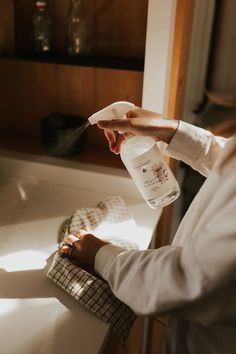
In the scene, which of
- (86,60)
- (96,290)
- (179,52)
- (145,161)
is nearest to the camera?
(96,290)

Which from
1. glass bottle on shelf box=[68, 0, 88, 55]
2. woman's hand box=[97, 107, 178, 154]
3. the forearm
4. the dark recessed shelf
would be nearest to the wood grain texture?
the dark recessed shelf

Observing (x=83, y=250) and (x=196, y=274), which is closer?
(x=196, y=274)

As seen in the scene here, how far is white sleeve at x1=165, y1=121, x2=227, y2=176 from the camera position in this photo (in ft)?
3.35

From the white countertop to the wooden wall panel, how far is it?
0.20 metres

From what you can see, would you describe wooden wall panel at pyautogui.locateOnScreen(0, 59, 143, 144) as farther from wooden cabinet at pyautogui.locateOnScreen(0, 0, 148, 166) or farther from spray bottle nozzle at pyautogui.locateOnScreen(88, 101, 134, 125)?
spray bottle nozzle at pyautogui.locateOnScreen(88, 101, 134, 125)

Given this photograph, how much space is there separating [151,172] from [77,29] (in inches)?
27.1

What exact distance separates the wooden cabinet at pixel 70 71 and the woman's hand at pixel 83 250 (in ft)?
1.70

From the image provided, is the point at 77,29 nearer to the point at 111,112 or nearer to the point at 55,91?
the point at 55,91

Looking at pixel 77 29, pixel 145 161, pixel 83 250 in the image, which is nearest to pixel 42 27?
pixel 77 29

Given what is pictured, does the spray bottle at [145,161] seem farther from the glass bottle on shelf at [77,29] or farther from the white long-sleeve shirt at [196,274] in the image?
the glass bottle on shelf at [77,29]

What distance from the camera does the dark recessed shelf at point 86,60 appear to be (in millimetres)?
1337

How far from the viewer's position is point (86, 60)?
1.39m

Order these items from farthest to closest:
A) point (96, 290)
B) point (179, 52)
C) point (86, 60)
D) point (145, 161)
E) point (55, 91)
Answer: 1. point (55, 91)
2. point (86, 60)
3. point (179, 52)
4. point (145, 161)
5. point (96, 290)

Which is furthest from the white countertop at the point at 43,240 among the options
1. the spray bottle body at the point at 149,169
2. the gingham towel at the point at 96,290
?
the spray bottle body at the point at 149,169
